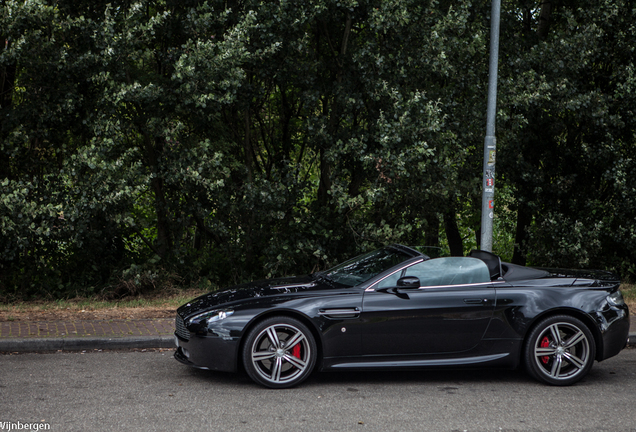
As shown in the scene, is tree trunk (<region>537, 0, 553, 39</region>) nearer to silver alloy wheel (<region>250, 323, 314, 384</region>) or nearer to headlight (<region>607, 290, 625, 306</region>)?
headlight (<region>607, 290, 625, 306</region>)

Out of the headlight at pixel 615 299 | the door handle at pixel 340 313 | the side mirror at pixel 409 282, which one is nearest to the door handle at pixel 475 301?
the side mirror at pixel 409 282

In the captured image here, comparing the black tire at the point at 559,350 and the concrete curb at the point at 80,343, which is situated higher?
the black tire at the point at 559,350

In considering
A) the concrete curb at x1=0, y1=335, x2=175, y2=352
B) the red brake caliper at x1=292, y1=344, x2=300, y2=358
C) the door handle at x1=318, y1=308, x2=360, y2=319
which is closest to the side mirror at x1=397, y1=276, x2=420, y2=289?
the door handle at x1=318, y1=308, x2=360, y2=319

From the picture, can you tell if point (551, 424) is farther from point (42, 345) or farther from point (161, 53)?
point (161, 53)

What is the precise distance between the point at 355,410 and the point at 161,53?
25.7 ft

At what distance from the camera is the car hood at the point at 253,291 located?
625 centimetres

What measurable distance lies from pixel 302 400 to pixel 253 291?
4.30ft

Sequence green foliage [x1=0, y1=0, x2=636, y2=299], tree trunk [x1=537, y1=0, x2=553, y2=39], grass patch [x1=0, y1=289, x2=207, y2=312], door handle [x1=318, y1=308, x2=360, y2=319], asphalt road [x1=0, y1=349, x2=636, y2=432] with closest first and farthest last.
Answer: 1. asphalt road [x1=0, y1=349, x2=636, y2=432]
2. door handle [x1=318, y1=308, x2=360, y2=319]
3. grass patch [x1=0, y1=289, x2=207, y2=312]
4. green foliage [x1=0, y1=0, x2=636, y2=299]
5. tree trunk [x1=537, y1=0, x2=553, y2=39]

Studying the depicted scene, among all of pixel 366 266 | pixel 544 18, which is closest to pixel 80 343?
pixel 366 266

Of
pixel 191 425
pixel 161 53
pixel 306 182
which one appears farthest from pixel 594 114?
pixel 191 425

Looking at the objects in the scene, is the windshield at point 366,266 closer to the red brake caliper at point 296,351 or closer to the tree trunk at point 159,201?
the red brake caliper at point 296,351

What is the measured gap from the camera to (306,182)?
39.8 ft

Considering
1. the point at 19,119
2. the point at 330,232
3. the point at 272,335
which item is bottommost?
the point at 272,335

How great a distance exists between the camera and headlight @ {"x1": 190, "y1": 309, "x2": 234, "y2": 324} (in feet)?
19.6
